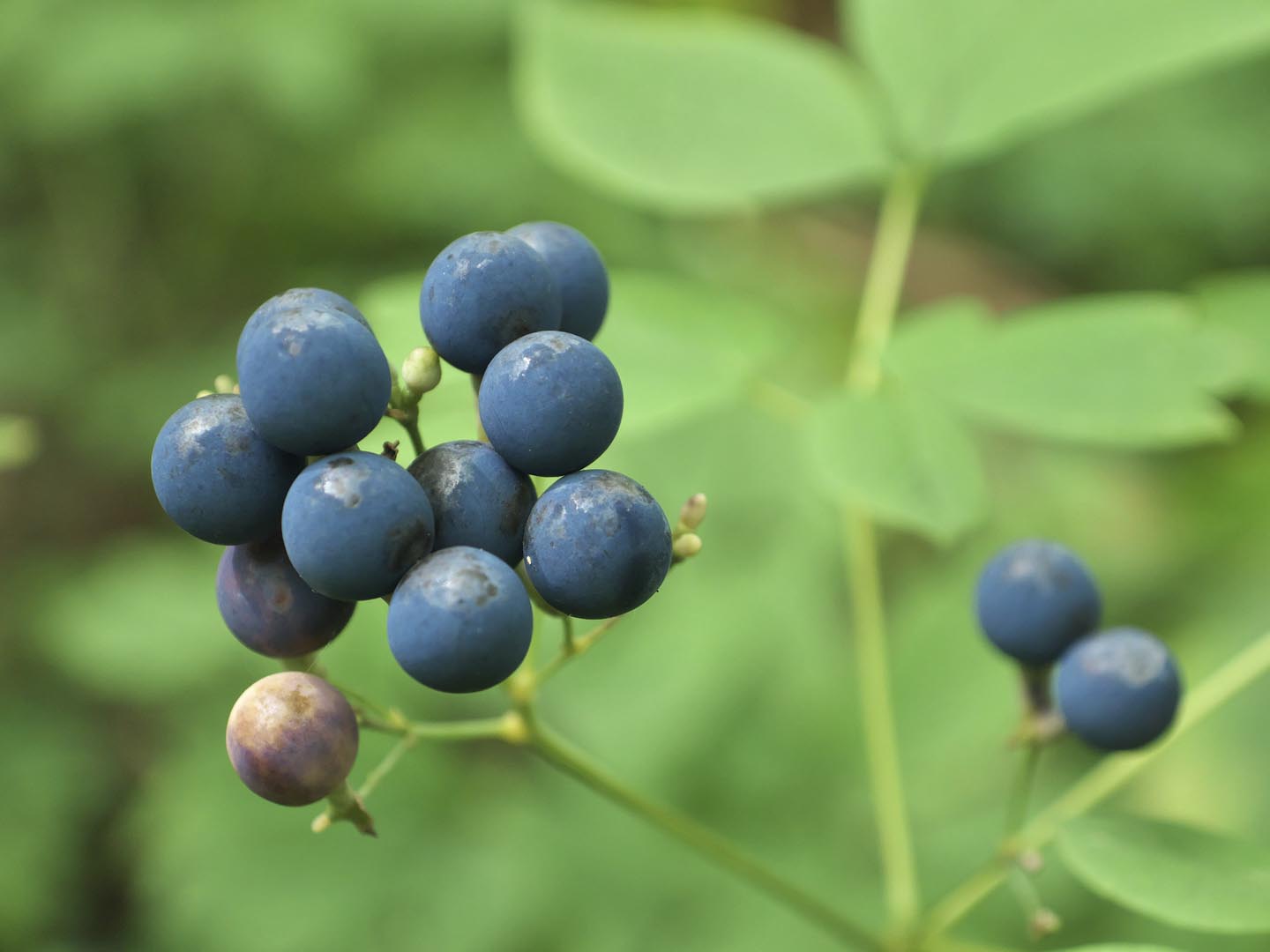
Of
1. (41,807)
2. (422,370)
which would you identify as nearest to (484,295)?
(422,370)

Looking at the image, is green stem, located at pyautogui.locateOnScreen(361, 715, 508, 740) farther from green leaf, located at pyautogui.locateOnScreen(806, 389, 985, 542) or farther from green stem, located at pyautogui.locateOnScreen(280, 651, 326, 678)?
green leaf, located at pyautogui.locateOnScreen(806, 389, 985, 542)

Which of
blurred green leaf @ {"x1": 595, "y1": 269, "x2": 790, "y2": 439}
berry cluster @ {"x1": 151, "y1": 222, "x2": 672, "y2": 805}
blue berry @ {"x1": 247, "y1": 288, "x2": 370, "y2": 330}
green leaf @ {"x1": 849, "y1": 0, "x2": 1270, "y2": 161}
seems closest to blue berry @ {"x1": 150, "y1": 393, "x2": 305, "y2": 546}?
berry cluster @ {"x1": 151, "y1": 222, "x2": 672, "y2": 805}

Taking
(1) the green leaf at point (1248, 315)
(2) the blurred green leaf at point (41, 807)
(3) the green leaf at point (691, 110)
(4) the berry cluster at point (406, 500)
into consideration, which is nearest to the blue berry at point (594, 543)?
(4) the berry cluster at point (406, 500)

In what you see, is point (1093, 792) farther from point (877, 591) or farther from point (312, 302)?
point (312, 302)

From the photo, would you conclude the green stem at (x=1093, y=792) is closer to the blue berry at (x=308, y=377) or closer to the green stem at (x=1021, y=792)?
the green stem at (x=1021, y=792)

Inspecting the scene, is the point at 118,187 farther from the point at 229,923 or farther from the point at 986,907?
the point at 986,907
